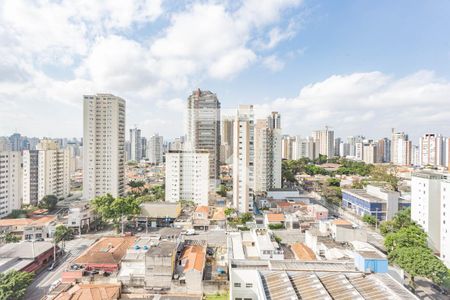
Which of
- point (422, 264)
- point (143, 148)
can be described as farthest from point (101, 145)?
point (143, 148)

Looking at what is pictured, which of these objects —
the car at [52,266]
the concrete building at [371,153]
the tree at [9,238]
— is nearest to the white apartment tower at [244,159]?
the car at [52,266]

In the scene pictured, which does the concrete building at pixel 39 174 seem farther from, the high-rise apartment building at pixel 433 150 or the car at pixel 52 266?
the high-rise apartment building at pixel 433 150

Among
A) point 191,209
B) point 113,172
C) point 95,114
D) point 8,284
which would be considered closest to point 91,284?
point 8,284

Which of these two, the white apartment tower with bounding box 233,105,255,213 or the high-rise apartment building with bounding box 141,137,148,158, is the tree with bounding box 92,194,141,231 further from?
the high-rise apartment building with bounding box 141,137,148,158

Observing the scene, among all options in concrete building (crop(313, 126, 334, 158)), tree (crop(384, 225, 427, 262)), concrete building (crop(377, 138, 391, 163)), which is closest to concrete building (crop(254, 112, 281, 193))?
tree (crop(384, 225, 427, 262))

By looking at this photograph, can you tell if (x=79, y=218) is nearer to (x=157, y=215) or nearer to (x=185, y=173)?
(x=157, y=215)

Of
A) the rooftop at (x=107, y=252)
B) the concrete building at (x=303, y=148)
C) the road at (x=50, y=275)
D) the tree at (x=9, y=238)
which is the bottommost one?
the road at (x=50, y=275)
